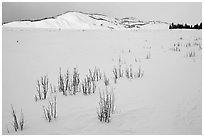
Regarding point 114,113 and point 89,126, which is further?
point 114,113

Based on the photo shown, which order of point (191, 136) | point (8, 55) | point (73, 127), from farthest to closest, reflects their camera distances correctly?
1. point (8, 55)
2. point (73, 127)
3. point (191, 136)

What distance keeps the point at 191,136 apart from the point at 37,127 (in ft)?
6.63

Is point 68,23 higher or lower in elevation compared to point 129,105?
lower

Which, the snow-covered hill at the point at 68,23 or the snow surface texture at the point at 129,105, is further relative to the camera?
the snow-covered hill at the point at 68,23

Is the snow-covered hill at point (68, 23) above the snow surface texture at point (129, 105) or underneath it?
underneath

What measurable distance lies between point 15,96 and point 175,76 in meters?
3.56

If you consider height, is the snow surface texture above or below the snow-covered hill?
above

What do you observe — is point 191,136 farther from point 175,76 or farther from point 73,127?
point 175,76

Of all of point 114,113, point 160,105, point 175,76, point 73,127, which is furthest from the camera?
point 175,76

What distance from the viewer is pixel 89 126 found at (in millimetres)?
2863

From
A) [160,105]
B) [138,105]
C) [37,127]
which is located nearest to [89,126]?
[37,127]

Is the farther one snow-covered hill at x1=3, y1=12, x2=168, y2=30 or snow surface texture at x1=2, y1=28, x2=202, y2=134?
snow-covered hill at x1=3, y1=12, x2=168, y2=30

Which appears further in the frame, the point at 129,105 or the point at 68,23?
the point at 68,23

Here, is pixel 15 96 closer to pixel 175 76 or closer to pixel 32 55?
pixel 175 76
